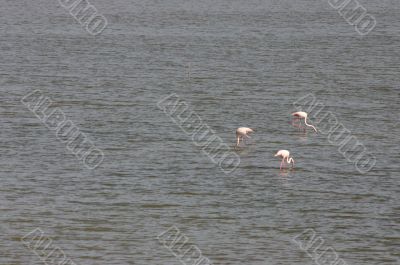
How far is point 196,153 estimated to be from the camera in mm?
48125

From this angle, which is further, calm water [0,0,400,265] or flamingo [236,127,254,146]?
flamingo [236,127,254,146]

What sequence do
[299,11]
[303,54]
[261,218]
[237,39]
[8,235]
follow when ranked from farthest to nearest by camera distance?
[299,11] → [237,39] → [303,54] → [261,218] → [8,235]

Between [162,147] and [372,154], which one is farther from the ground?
[372,154]

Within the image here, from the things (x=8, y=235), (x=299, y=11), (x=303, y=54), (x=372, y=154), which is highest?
(x=299, y=11)

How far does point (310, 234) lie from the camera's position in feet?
120

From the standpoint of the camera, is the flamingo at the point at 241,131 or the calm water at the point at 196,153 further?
the flamingo at the point at 241,131

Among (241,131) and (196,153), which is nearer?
(196,153)

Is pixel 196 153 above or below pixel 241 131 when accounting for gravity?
below

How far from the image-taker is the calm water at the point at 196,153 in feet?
118

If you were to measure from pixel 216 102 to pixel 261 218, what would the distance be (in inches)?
938

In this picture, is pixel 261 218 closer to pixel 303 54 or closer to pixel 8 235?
pixel 8 235

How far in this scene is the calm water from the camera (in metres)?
36.0

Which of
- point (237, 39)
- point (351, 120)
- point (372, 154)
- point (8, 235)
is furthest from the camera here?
point (237, 39)

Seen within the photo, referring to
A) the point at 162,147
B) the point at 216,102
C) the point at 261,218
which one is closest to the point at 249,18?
the point at 216,102
